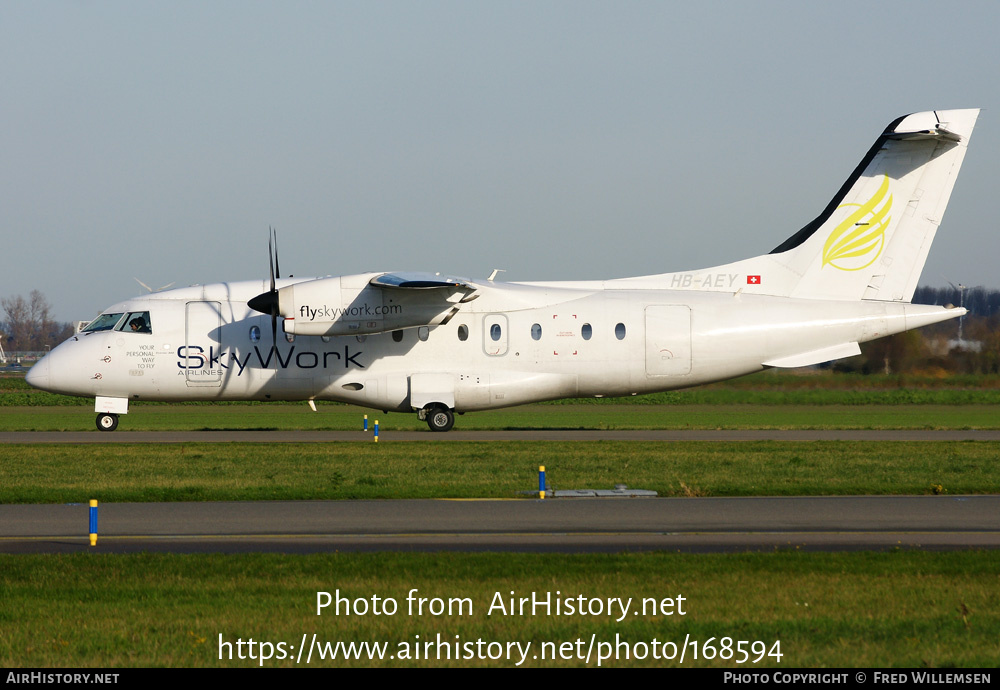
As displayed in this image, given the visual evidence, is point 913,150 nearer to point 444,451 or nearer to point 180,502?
point 444,451

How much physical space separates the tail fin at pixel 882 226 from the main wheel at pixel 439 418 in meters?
11.5

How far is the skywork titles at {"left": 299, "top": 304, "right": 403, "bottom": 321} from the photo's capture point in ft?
99.4

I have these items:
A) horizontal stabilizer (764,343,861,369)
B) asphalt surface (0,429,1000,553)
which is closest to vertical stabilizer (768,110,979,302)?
horizontal stabilizer (764,343,861,369)

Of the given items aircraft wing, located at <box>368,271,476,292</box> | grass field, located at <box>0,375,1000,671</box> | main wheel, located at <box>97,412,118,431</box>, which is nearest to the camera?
grass field, located at <box>0,375,1000,671</box>

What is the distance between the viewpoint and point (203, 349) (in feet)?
105

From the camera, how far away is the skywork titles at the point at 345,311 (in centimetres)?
3030

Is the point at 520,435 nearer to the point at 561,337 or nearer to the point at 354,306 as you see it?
the point at 561,337

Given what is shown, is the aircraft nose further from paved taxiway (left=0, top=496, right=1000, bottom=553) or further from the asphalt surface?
the asphalt surface

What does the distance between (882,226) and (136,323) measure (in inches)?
939

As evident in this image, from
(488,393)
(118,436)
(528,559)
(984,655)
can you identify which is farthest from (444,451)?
(984,655)

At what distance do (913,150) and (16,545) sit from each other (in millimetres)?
27744

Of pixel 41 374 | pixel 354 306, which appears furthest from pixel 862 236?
pixel 41 374

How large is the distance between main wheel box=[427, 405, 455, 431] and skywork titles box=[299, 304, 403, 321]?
3640mm

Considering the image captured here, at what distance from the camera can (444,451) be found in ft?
86.9
